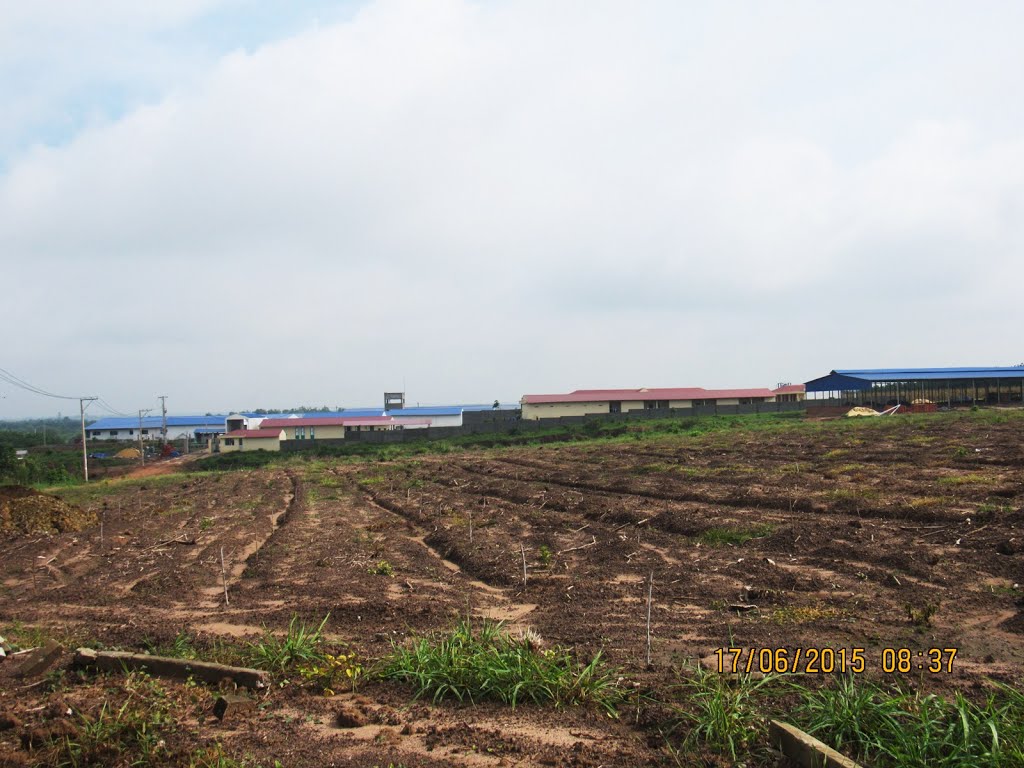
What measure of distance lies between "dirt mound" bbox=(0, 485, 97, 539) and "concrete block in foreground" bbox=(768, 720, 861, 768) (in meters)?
16.8

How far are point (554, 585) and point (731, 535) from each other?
3550 millimetres

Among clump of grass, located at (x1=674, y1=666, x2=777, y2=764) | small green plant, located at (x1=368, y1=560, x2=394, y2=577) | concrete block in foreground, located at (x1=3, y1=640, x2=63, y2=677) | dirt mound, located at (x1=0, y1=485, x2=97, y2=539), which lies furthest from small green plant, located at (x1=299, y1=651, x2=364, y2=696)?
dirt mound, located at (x1=0, y1=485, x2=97, y2=539)

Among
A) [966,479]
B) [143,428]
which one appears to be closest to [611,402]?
[966,479]

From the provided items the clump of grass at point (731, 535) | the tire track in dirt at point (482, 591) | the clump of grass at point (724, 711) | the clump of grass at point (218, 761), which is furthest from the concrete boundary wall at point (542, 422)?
the clump of grass at point (218, 761)

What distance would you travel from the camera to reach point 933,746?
3.92 metres

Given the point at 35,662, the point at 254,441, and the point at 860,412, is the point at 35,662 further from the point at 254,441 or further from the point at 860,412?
the point at 254,441

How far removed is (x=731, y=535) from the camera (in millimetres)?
10820

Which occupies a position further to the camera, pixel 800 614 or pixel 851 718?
pixel 800 614

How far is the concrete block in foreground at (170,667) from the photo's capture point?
5344mm

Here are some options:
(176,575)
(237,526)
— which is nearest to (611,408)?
(237,526)

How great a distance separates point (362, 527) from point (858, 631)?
10.2 m

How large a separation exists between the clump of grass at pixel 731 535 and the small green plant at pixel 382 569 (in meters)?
4.71

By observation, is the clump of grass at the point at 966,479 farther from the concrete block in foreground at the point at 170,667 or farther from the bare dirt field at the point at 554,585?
the concrete block in foreground at the point at 170,667

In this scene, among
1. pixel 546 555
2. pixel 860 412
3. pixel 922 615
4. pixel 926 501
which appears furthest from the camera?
pixel 860 412
